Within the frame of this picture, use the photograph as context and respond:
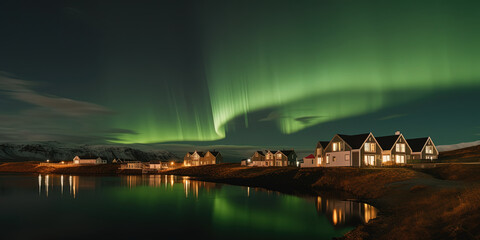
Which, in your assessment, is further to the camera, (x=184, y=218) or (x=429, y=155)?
(x=429, y=155)

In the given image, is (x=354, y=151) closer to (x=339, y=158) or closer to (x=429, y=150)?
(x=339, y=158)

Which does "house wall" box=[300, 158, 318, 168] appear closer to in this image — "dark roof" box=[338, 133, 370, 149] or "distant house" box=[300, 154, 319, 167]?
"distant house" box=[300, 154, 319, 167]

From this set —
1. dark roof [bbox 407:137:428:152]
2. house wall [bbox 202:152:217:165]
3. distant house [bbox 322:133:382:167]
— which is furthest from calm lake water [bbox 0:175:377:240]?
house wall [bbox 202:152:217:165]

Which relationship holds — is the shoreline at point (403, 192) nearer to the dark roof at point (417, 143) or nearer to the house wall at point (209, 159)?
the dark roof at point (417, 143)

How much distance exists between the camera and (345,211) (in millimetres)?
37406

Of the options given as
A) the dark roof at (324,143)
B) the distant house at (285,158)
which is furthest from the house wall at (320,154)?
the distant house at (285,158)

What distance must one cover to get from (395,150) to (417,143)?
12.4m

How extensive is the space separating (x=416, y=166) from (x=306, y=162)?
1303 inches

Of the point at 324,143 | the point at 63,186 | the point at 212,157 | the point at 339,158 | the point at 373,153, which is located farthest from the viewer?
the point at 212,157

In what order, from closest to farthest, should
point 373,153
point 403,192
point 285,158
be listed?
1. point 403,192
2. point 373,153
3. point 285,158

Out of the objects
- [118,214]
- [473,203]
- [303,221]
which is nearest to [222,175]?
[118,214]

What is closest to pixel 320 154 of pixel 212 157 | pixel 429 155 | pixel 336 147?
pixel 336 147

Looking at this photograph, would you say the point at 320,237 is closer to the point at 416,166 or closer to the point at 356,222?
the point at 356,222

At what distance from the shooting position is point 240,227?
32.2 metres
